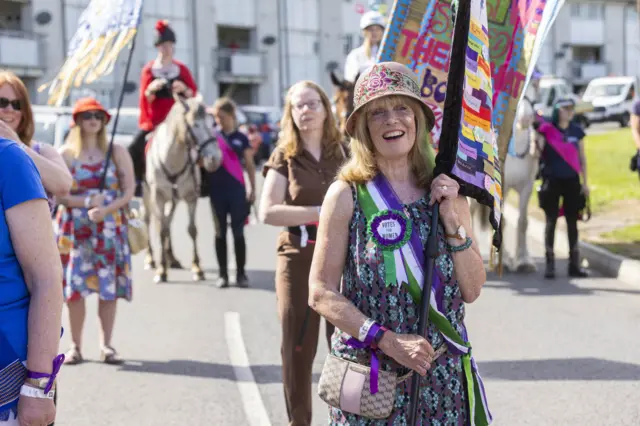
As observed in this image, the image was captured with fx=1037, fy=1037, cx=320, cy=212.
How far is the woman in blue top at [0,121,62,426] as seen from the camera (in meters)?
3.20

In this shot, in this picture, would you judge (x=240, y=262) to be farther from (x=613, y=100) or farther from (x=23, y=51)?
(x=613, y=100)

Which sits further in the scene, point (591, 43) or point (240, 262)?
point (591, 43)

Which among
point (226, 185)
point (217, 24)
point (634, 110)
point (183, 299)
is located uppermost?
point (217, 24)

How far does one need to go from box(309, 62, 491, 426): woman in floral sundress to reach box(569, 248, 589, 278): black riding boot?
8241mm

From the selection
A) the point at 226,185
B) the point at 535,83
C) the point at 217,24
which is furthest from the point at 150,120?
the point at 217,24

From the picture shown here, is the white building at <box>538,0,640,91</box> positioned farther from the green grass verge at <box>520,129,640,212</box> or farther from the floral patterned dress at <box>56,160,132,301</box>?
the floral patterned dress at <box>56,160,132,301</box>

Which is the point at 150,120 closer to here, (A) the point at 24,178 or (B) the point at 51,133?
(B) the point at 51,133

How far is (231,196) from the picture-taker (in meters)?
12.2

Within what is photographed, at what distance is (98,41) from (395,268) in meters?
4.72

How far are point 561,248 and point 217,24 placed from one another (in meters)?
47.6

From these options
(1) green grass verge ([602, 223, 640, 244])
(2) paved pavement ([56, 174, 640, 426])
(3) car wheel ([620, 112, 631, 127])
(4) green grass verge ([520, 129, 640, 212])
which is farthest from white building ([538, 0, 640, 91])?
(2) paved pavement ([56, 174, 640, 426])

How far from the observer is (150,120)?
13.8 meters

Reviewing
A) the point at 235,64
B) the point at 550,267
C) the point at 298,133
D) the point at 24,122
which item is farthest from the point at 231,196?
the point at 235,64

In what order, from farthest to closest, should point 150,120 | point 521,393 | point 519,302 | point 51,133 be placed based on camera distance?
1. point 51,133
2. point 150,120
3. point 519,302
4. point 521,393
